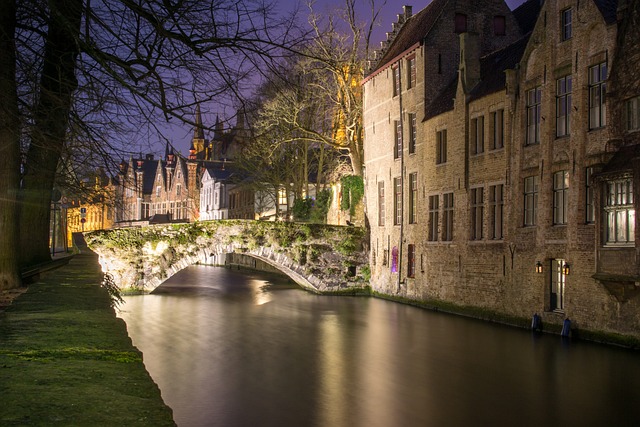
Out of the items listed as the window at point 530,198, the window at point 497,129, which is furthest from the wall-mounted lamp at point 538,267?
the window at point 497,129

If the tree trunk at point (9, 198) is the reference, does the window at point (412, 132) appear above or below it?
above

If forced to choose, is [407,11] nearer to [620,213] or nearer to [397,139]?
[397,139]

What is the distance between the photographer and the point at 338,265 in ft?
102

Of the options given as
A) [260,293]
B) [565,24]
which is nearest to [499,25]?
[565,24]

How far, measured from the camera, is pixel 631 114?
50.7 feet

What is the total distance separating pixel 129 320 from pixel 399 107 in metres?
11.9

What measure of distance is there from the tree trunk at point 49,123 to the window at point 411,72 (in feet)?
53.6

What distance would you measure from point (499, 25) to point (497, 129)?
6.80 m

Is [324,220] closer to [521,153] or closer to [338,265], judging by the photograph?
[338,265]

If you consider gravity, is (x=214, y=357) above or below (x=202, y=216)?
below

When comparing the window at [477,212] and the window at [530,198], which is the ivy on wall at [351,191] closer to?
the window at [477,212]

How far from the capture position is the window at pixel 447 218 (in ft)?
77.7

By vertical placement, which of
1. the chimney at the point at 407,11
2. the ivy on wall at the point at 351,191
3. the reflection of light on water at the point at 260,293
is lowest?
the reflection of light on water at the point at 260,293

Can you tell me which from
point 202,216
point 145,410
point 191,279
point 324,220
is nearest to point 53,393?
point 145,410
